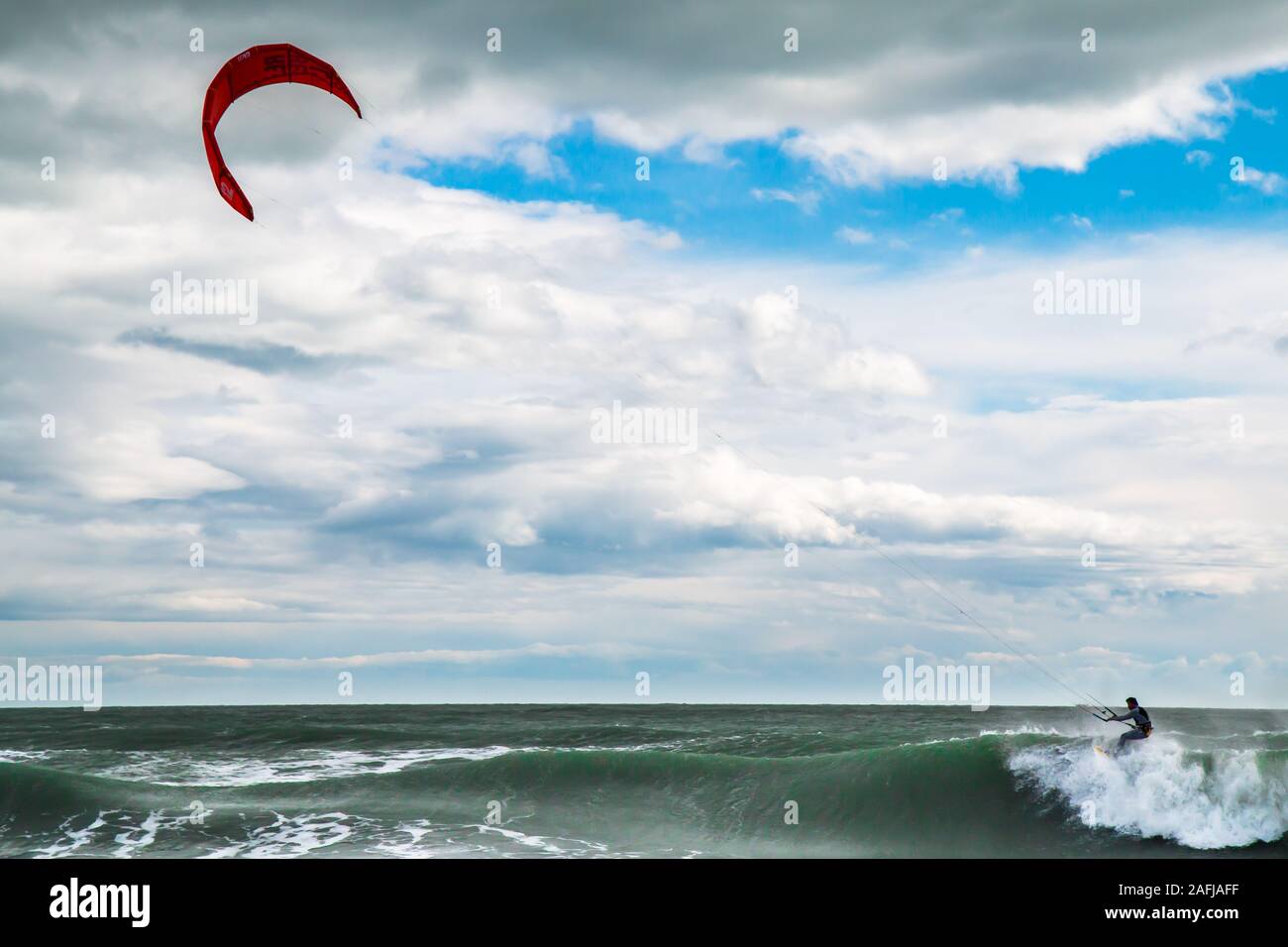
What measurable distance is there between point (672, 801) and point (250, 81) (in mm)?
13956

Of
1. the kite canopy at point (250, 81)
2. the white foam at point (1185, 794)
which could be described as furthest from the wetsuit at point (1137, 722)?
the kite canopy at point (250, 81)

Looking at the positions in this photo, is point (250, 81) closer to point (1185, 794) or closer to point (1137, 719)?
point (1137, 719)

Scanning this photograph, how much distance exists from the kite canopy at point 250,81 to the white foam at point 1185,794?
1552cm

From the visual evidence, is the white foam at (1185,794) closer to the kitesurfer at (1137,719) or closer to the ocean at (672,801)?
the ocean at (672,801)

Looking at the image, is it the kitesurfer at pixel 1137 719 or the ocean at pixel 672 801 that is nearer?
the kitesurfer at pixel 1137 719

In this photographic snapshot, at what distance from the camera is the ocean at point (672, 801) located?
579 inches

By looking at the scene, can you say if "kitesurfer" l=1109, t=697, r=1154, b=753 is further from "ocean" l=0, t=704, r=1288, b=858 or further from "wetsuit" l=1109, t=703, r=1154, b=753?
"ocean" l=0, t=704, r=1288, b=858

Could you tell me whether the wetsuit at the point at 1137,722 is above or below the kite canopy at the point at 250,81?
below

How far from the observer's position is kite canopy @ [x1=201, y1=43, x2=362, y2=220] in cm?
1438

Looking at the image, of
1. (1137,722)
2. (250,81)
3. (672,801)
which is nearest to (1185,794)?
(1137,722)

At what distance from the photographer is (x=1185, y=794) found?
49.4 ft
